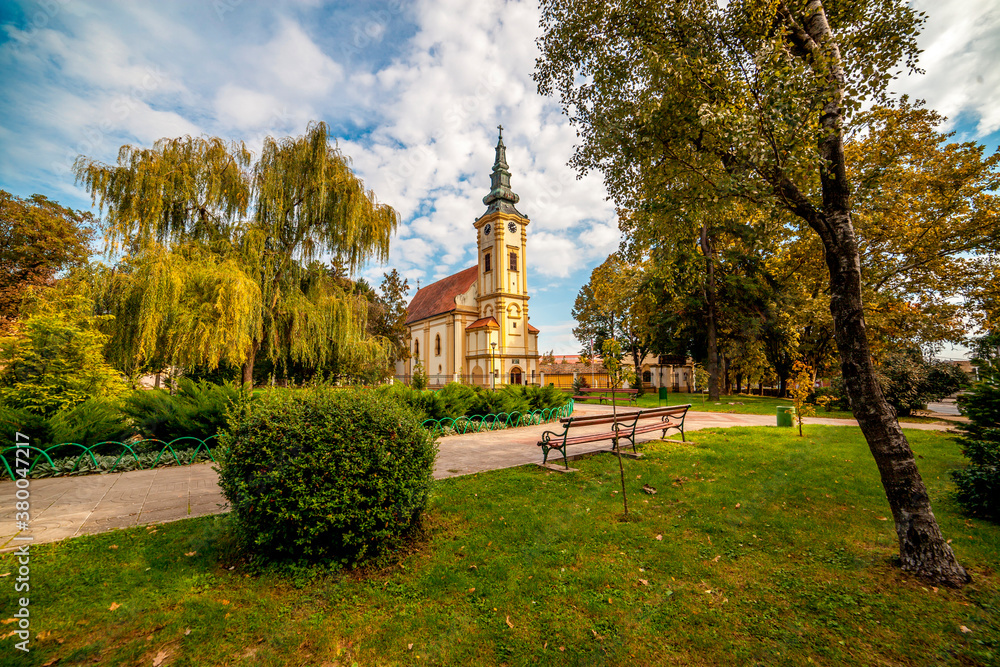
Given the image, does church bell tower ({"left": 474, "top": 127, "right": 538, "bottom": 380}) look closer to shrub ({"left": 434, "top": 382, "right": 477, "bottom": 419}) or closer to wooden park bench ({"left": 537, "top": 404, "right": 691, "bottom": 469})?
shrub ({"left": 434, "top": 382, "right": 477, "bottom": 419})

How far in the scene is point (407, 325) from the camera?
48219 millimetres

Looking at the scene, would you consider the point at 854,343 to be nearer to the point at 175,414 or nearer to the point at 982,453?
the point at 982,453

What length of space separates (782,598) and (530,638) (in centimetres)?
198

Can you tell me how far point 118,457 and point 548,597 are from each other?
738 cm

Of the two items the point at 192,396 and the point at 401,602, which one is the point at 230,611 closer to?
the point at 401,602

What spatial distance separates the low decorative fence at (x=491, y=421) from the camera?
1052cm

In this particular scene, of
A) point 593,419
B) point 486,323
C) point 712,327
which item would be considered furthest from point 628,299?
point 593,419

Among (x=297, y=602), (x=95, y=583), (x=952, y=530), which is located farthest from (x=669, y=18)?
(x=95, y=583)

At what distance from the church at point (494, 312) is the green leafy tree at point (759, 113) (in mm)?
29590

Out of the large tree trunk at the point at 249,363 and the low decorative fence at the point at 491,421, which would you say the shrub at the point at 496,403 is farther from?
the large tree trunk at the point at 249,363

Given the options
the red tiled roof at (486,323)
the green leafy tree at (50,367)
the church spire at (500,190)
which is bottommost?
the green leafy tree at (50,367)

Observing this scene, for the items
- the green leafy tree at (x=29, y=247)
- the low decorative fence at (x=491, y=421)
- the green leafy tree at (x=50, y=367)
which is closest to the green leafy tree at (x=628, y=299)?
the low decorative fence at (x=491, y=421)

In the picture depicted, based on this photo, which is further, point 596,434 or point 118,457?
point 596,434

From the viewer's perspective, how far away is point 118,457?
21.2 feet
